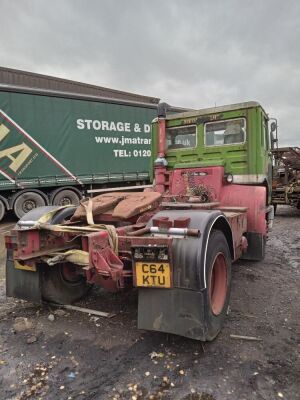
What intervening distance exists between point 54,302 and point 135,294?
3.18 feet

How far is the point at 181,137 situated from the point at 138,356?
12.3ft

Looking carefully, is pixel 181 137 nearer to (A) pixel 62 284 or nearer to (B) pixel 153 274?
(A) pixel 62 284

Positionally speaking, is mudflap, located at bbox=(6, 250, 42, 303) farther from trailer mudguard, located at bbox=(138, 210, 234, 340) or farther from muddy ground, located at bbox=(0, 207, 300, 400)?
trailer mudguard, located at bbox=(138, 210, 234, 340)

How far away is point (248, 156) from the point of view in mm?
4949

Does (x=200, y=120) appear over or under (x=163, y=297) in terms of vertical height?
over

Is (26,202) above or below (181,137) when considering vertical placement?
below

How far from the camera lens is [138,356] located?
2.76m

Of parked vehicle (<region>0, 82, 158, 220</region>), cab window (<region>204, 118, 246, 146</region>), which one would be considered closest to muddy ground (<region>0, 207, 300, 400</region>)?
cab window (<region>204, 118, 246, 146</region>)

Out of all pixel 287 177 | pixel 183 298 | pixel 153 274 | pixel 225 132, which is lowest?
pixel 183 298

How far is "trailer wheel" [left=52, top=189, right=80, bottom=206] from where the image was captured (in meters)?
10.5

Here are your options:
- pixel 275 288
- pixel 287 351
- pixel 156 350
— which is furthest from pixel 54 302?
pixel 275 288

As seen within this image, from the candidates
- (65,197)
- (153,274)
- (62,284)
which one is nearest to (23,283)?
(62,284)

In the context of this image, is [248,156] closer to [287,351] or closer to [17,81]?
[287,351]

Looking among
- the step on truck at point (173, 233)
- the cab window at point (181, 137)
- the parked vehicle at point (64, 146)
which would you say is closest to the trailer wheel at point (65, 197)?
the parked vehicle at point (64, 146)
